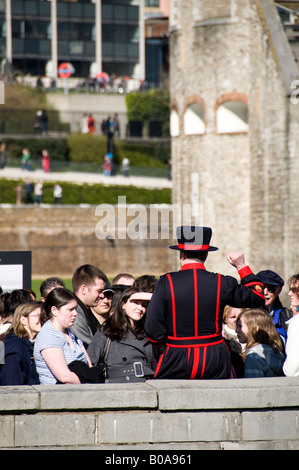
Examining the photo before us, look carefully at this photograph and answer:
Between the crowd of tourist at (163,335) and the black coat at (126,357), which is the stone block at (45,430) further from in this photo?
the black coat at (126,357)

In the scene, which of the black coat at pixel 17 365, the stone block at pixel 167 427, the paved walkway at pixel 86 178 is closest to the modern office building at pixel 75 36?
the paved walkway at pixel 86 178

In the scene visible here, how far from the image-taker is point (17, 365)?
23.0ft

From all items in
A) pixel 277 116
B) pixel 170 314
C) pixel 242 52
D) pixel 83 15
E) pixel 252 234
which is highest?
pixel 83 15

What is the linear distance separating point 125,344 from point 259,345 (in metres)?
1.24

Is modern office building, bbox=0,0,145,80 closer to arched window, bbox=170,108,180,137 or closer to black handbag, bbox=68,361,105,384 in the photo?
arched window, bbox=170,108,180,137

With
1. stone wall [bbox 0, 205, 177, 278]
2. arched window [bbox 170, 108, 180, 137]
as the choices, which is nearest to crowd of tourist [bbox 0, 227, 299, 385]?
arched window [bbox 170, 108, 180, 137]

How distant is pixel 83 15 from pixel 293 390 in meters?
74.7

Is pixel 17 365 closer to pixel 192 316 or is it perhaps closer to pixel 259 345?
pixel 192 316

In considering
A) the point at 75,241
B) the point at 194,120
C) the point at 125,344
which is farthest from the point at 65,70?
the point at 125,344

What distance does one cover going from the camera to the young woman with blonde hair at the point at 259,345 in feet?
23.5

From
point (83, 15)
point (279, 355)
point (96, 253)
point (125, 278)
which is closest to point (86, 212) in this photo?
point (96, 253)
